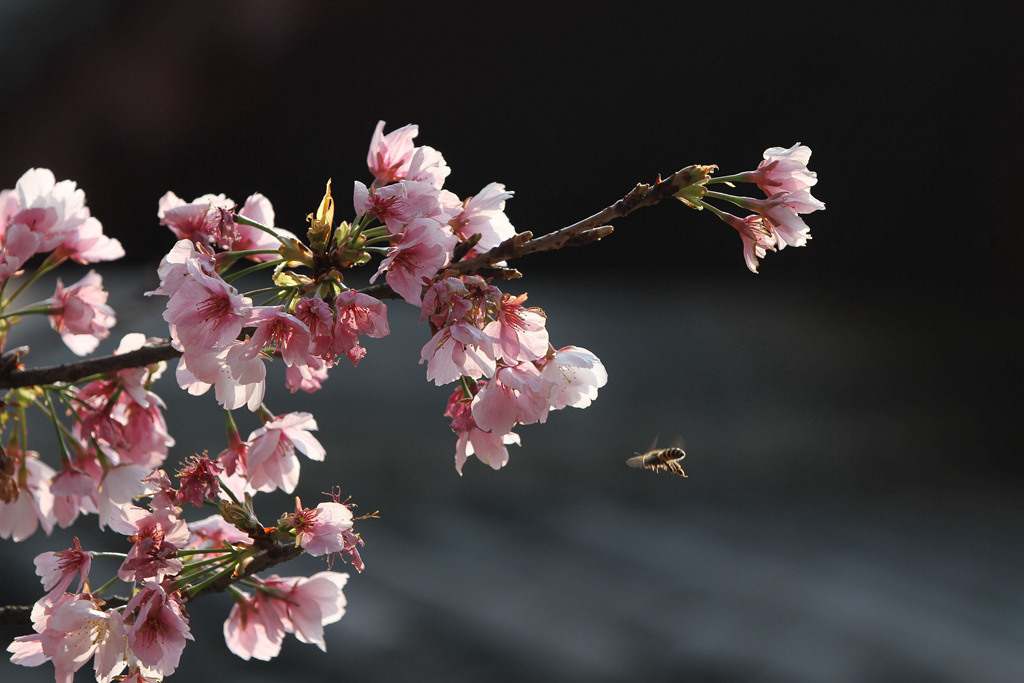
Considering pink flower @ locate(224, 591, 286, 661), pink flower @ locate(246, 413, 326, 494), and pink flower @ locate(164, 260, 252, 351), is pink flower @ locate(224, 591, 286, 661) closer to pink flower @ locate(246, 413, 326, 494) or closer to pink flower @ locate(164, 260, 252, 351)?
pink flower @ locate(246, 413, 326, 494)

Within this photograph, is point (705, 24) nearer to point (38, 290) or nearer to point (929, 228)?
point (929, 228)

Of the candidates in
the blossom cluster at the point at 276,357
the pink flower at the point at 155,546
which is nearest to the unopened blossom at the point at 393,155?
the blossom cluster at the point at 276,357

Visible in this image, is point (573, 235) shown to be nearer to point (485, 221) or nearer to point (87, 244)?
point (485, 221)

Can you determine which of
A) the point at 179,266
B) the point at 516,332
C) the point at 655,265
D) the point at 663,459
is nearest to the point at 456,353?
the point at 516,332

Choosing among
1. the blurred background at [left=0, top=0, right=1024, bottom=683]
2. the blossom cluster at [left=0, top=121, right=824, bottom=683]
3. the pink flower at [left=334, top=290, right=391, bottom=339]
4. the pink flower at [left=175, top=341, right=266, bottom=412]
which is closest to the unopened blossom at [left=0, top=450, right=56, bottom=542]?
the blossom cluster at [left=0, top=121, right=824, bottom=683]

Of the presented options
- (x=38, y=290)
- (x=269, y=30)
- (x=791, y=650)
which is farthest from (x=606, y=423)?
(x=38, y=290)

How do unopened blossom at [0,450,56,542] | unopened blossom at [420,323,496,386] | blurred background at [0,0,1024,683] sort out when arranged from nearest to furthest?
unopened blossom at [420,323,496,386] → unopened blossom at [0,450,56,542] → blurred background at [0,0,1024,683]
